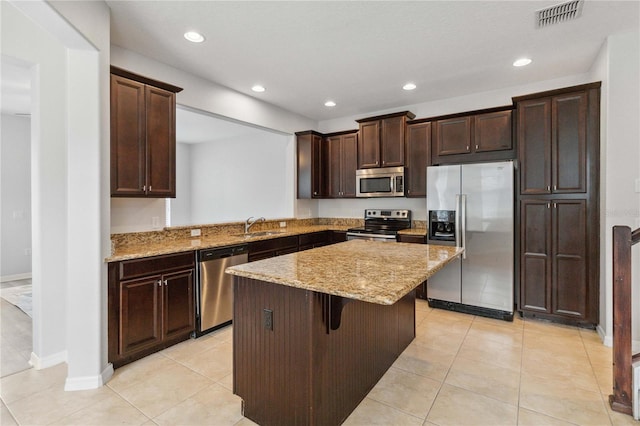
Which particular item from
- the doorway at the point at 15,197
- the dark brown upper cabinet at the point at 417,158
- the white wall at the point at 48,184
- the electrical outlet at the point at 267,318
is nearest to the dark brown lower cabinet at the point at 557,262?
the dark brown upper cabinet at the point at 417,158

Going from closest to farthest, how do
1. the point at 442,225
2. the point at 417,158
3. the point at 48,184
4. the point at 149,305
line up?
the point at 48,184, the point at 149,305, the point at 442,225, the point at 417,158

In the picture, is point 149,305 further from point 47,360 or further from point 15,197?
point 15,197

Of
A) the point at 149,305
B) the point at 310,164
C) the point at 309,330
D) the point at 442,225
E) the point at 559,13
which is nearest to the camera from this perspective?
the point at 309,330

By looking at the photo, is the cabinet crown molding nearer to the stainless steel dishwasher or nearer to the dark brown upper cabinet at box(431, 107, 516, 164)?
the stainless steel dishwasher

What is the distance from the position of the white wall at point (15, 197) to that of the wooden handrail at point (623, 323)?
788 cm

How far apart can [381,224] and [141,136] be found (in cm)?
354

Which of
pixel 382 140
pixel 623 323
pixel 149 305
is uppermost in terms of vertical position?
pixel 382 140

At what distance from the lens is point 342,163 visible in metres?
5.24

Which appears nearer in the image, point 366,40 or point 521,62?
point 366,40

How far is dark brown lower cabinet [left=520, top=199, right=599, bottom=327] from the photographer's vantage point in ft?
10.6

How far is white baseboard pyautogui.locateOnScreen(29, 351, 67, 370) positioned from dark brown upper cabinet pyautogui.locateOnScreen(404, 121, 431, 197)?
424 cm

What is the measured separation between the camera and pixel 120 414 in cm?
196

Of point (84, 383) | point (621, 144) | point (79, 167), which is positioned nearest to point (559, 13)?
point (621, 144)

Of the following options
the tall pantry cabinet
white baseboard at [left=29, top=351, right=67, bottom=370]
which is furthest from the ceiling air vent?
A: white baseboard at [left=29, top=351, right=67, bottom=370]
